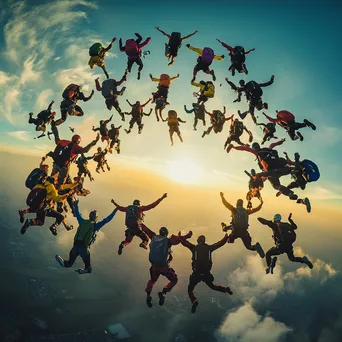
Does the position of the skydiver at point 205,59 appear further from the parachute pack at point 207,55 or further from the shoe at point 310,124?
the shoe at point 310,124

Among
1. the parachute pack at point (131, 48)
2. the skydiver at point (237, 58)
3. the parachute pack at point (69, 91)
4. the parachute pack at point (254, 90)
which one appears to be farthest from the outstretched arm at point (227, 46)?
the parachute pack at point (69, 91)

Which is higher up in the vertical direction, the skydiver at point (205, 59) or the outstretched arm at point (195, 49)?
the outstretched arm at point (195, 49)

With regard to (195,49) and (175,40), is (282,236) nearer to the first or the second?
(195,49)

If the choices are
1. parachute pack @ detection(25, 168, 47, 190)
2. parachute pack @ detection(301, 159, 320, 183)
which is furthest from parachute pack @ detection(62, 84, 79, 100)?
parachute pack @ detection(301, 159, 320, 183)

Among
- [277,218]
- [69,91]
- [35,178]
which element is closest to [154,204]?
[35,178]

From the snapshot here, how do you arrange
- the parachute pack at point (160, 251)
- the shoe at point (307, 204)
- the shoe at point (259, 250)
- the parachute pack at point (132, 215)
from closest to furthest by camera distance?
1. the parachute pack at point (160, 251)
2. the shoe at point (259, 250)
3. the shoe at point (307, 204)
4. the parachute pack at point (132, 215)

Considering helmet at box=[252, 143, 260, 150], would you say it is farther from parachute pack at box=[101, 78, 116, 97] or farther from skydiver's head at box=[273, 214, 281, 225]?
parachute pack at box=[101, 78, 116, 97]

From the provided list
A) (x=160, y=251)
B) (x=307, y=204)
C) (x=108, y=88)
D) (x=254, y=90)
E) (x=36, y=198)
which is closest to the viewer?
(x=160, y=251)
